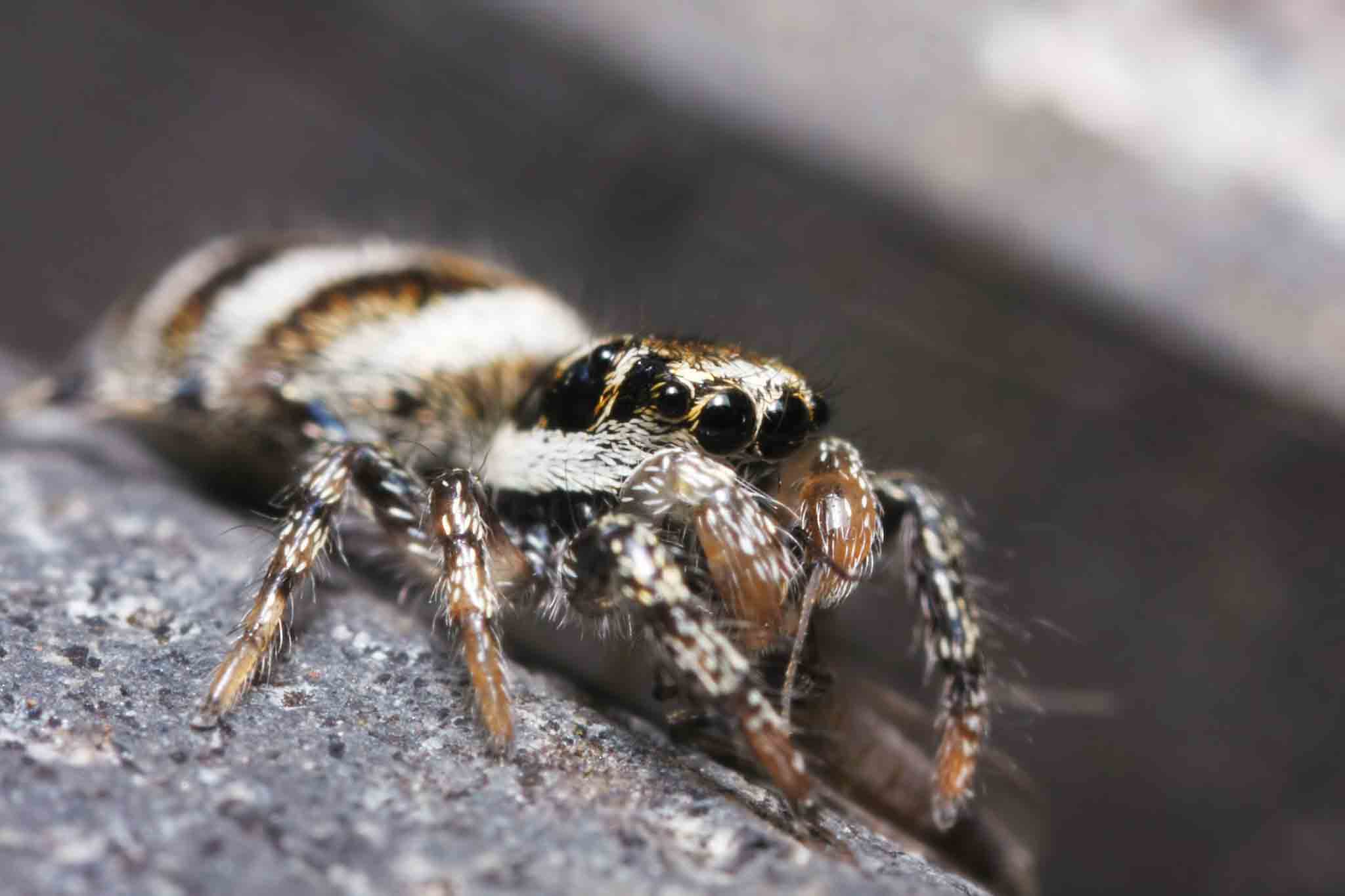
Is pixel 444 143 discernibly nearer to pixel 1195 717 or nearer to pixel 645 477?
pixel 645 477

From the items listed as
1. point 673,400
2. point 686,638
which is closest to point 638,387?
point 673,400

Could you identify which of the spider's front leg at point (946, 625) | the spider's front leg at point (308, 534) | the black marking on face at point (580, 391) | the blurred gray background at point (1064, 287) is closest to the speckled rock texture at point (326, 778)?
the spider's front leg at point (308, 534)

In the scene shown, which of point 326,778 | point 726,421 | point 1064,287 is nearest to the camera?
point 326,778

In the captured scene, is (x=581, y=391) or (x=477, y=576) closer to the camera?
(x=477, y=576)

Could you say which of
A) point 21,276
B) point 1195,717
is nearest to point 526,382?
point 1195,717

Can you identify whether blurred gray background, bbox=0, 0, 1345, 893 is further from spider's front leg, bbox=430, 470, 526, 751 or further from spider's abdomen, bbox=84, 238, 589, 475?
spider's front leg, bbox=430, 470, 526, 751

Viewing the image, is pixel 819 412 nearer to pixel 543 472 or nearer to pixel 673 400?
pixel 673 400

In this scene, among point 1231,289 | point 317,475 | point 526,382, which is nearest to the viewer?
point 317,475
